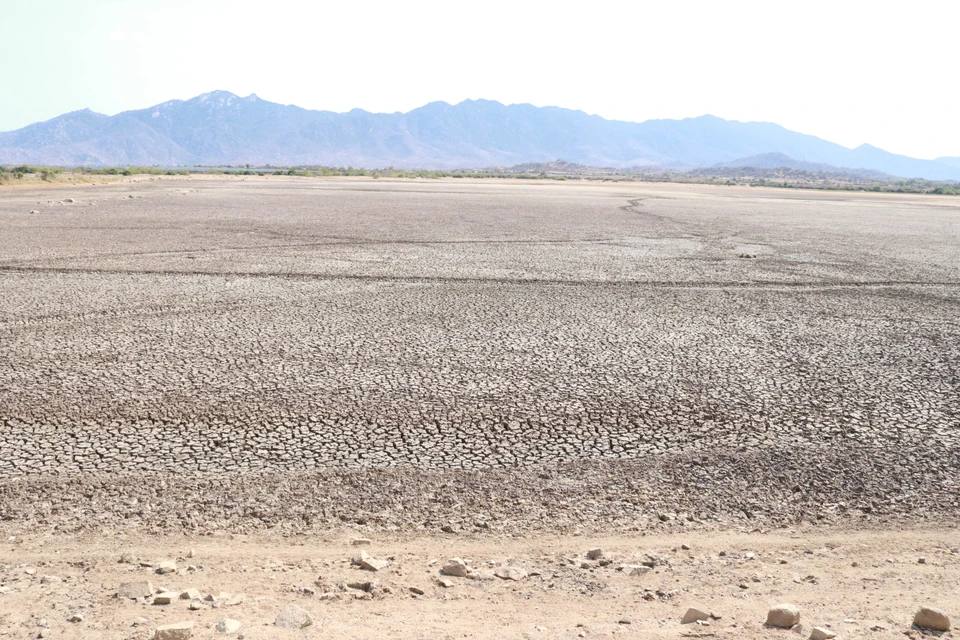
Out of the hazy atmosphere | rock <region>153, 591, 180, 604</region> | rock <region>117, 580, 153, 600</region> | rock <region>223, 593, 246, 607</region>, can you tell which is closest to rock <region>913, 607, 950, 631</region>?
the hazy atmosphere

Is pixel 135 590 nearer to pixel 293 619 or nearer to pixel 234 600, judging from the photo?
pixel 234 600

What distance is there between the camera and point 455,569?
4.44 metres

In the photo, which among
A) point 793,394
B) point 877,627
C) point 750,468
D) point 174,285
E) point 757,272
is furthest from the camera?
point 757,272

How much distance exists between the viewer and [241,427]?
22.1 ft

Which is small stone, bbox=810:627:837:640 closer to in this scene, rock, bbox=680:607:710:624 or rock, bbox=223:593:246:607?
rock, bbox=680:607:710:624

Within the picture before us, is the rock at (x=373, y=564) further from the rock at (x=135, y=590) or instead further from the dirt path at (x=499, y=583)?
the rock at (x=135, y=590)

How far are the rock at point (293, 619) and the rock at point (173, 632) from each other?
393 millimetres

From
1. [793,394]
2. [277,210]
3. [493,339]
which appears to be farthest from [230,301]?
[277,210]

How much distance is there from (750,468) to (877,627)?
233 cm

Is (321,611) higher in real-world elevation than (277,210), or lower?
lower

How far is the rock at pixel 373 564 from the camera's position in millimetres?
4445

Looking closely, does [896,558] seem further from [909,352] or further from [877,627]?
[909,352]

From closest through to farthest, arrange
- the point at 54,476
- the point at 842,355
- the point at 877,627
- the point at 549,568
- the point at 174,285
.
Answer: the point at 877,627 < the point at 549,568 < the point at 54,476 < the point at 842,355 < the point at 174,285

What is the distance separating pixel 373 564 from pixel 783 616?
2142 millimetres
